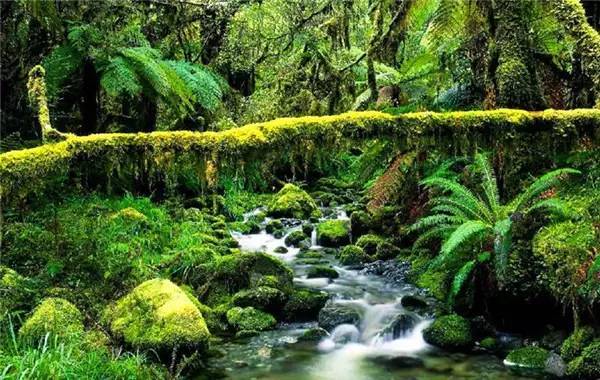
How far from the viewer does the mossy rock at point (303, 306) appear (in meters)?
6.77

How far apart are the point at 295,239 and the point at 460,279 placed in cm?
455

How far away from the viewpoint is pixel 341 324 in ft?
21.6

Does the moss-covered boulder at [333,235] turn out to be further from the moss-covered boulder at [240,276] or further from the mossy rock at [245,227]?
the moss-covered boulder at [240,276]

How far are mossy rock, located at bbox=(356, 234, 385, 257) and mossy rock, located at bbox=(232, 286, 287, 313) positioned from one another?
2623mm

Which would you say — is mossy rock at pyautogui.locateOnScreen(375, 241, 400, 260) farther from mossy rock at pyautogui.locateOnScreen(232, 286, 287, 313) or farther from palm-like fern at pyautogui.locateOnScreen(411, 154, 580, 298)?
mossy rock at pyautogui.locateOnScreen(232, 286, 287, 313)

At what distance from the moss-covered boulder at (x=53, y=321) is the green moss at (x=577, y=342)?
3.92 metres

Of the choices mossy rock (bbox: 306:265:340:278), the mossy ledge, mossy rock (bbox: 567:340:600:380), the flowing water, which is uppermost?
the mossy ledge

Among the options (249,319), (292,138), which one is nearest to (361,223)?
(249,319)

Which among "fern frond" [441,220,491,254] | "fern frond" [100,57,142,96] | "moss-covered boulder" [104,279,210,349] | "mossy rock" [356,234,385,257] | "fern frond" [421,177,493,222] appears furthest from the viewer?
"mossy rock" [356,234,385,257]

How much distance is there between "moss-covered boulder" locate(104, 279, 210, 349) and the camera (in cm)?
523

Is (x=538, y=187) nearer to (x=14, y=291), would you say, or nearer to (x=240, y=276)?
(x=240, y=276)

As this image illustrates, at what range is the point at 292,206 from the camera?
12.4 meters

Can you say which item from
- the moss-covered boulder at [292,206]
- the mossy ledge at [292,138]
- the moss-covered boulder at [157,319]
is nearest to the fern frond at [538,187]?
the mossy ledge at [292,138]

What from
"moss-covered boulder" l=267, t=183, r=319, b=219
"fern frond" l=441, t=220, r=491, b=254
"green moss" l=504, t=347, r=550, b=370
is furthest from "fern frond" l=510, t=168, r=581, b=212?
"moss-covered boulder" l=267, t=183, r=319, b=219
